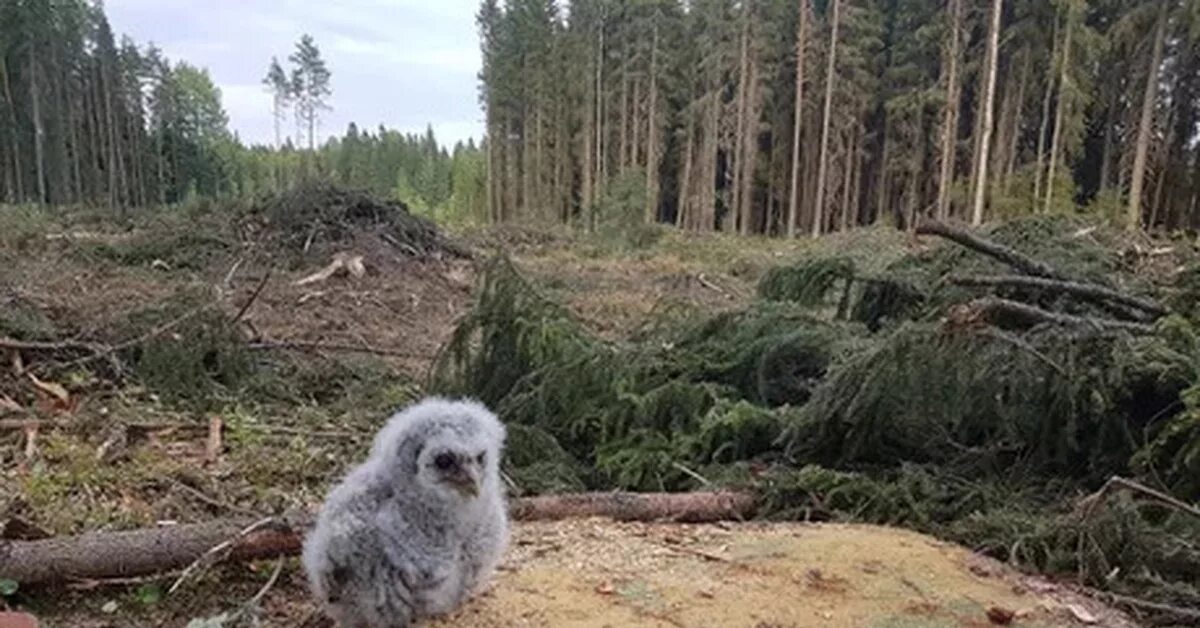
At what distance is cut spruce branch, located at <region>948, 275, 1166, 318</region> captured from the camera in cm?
494

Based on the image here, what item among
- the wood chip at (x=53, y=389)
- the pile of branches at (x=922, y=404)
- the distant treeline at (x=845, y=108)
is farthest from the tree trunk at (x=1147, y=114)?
the wood chip at (x=53, y=389)

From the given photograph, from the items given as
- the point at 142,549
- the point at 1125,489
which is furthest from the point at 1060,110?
the point at 142,549

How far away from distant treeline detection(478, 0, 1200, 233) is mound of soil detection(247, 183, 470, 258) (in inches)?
417

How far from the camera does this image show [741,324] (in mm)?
6230

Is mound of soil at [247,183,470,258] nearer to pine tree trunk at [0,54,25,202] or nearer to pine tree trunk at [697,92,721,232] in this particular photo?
pine tree trunk at [697,92,721,232]

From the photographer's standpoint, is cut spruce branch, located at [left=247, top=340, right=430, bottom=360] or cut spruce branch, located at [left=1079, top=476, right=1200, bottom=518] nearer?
cut spruce branch, located at [left=1079, top=476, right=1200, bottom=518]

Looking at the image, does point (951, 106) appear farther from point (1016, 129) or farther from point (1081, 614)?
point (1081, 614)

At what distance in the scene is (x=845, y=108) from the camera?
3719cm

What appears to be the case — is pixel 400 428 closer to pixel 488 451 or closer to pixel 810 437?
pixel 488 451

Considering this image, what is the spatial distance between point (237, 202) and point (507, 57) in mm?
36277

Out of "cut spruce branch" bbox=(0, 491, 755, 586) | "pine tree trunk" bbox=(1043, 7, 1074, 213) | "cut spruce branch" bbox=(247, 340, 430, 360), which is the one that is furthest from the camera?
"pine tree trunk" bbox=(1043, 7, 1074, 213)

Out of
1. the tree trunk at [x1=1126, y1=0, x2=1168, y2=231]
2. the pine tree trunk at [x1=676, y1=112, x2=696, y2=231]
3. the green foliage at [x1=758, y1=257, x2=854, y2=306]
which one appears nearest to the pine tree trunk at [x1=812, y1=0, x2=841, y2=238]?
the pine tree trunk at [x1=676, y1=112, x2=696, y2=231]

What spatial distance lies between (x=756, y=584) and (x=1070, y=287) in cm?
303

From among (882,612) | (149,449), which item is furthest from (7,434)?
(882,612)
